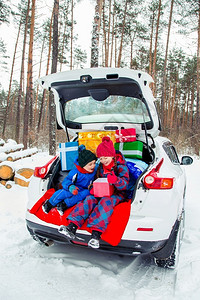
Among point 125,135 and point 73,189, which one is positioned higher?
point 125,135

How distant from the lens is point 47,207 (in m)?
2.51

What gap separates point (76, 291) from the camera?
2.04m

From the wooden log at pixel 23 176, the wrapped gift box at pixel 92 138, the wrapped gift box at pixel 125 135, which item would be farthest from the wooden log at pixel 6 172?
the wrapped gift box at pixel 125 135

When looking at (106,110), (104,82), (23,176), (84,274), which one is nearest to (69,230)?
(84,274)

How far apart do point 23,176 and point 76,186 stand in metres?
3.39

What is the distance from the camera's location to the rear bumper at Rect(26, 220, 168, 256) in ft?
6.89

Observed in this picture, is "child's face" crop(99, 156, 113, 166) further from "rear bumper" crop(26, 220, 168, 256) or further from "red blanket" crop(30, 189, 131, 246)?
"rear bumper" crop(26, 220, 168, 256)

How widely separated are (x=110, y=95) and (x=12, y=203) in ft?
9.01

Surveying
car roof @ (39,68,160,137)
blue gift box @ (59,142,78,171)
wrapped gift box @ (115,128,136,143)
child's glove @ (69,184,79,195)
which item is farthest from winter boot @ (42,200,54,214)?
car roof @ (39,68,160,137)

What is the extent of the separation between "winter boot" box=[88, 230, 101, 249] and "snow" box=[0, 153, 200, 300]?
0.36 m

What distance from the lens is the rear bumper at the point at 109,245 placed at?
2100 millimetres

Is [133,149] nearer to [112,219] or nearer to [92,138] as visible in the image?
[92,138]

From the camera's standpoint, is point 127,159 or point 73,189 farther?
point 127,159

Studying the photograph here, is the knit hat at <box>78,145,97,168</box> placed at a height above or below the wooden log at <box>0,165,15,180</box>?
above
